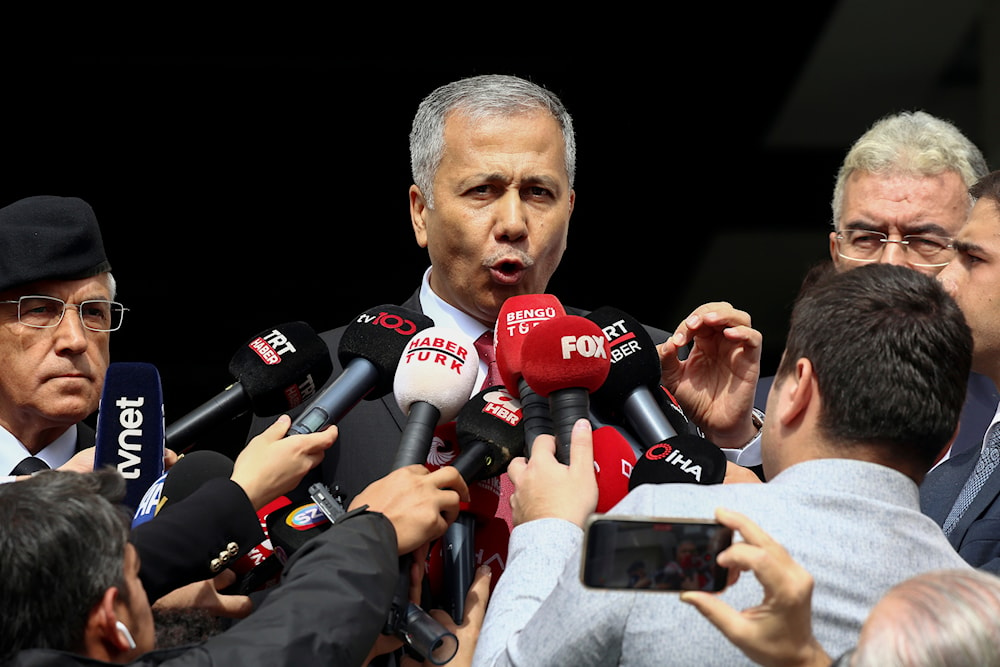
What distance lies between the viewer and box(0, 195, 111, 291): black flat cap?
100 inches

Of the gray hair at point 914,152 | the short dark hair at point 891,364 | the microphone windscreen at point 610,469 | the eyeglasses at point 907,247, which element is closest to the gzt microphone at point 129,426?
the microphone windscreen at point 610,469

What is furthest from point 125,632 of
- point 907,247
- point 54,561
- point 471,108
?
point 907,247

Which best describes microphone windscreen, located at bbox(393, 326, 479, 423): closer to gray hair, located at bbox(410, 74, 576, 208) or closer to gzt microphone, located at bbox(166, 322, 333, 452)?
gzt microphone, located at bbox(166, 322, 333, 452)

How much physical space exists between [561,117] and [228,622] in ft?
4.20

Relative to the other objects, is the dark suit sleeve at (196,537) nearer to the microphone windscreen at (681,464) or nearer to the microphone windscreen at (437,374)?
the microphone windscreen at (437,374)

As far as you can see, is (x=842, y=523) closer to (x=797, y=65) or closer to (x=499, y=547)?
(x=499, y=547)

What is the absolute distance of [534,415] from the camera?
2.01 meters

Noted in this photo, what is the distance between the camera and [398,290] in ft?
15.0

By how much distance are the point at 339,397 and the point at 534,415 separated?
326 millimetres

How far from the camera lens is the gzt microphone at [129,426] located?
2.00 meters

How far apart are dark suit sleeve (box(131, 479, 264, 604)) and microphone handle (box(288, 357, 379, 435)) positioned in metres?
0.17

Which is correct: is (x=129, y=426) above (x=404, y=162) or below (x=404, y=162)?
above

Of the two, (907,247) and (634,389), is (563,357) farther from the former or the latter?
(907,247)

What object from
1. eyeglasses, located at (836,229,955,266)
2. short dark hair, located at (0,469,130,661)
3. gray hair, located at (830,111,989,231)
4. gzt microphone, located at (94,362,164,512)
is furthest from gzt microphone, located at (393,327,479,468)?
gray hair, located at (830,111,989,231)
